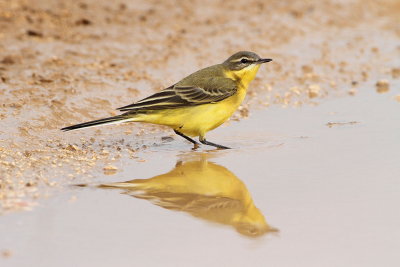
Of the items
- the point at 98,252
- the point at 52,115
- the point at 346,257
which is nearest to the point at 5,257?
the point at 98,252

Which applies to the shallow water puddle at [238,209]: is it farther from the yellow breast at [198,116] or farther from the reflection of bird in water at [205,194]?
the yellow breast at [198,116]

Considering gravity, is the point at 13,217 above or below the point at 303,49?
below

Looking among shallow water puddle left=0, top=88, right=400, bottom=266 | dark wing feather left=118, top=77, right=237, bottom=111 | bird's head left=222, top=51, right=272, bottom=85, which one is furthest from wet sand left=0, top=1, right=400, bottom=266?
bird's head left=222, top=51, right=272, bottom=85

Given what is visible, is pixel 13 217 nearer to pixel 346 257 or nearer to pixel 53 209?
pixel 53 209

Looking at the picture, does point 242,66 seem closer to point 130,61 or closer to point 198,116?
point 198,116

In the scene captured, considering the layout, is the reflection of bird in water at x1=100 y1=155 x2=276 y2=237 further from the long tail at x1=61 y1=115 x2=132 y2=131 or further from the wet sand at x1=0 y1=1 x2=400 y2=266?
the long tail at x1=61 y1=115 x2=132 y2=131

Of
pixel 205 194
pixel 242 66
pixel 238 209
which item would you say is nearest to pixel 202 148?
pixel 242 66
